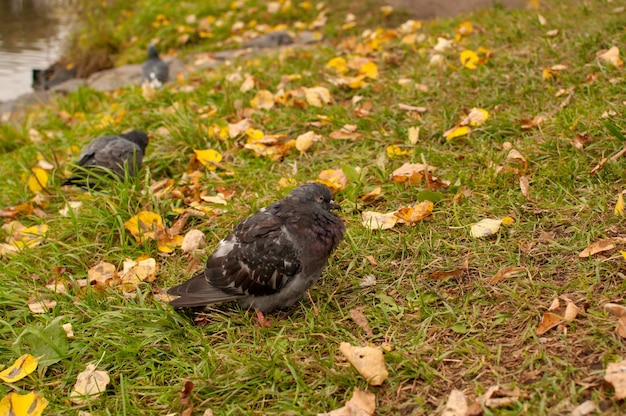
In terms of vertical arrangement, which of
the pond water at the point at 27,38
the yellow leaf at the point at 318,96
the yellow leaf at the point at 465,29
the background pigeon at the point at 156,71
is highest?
the yellow leaf at the point at 465,29

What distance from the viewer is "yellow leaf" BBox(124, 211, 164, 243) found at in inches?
146

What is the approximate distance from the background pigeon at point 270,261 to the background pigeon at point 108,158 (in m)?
1.66

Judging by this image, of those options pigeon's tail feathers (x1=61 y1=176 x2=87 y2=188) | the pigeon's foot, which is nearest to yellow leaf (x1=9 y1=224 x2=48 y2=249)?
pigeon's tail feathers (x1=61 y1=176 x2=87 y2=188)

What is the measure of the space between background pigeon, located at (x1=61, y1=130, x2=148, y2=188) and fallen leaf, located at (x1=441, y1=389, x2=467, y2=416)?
2.91 metres

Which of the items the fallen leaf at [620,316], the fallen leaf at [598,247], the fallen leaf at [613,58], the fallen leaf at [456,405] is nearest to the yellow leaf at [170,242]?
the fallen leaf at [456,405]

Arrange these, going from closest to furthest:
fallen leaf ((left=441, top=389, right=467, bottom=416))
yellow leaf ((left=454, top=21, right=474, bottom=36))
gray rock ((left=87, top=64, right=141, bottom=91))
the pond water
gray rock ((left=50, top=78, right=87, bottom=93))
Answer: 1. fallen leaf ((left=441, top=389, right=467, bottom=416))
2. yellow leaf ((left=454, top=21, right=474, bottom=36))
3. gray rock ((left=87, top=64, right=141, bottom=91))
4. gray rock ((left=50, top=78, right=87, bottom=93))
5. the pond water

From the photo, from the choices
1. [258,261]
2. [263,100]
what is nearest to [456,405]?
[258,261]

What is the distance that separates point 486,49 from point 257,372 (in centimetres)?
392

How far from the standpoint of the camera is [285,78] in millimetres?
5664

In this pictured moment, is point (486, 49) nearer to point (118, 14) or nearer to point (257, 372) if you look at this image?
point (257, 372)

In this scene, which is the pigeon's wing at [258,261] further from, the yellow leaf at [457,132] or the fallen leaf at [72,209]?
the yellow leaf at [457,132]

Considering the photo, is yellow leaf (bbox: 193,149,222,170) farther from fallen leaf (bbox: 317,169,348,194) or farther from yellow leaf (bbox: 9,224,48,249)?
yellow leaf (bbox: 9,224,48,249)

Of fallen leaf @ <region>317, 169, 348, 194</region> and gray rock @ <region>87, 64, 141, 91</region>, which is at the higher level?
fallen leaf @ <region>317, 169, 348, 194</region>

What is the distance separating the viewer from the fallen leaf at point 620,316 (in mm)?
2289
